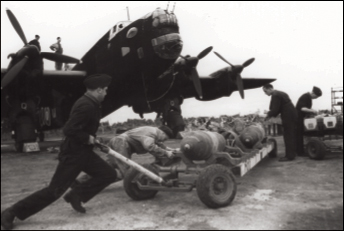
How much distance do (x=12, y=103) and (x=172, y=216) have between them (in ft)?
33.9

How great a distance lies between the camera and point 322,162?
893 centimetres

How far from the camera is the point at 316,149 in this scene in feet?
30.5

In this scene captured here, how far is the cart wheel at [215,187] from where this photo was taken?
4.76m

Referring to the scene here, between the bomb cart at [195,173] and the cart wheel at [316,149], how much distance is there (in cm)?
374

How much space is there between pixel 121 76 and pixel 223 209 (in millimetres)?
8102

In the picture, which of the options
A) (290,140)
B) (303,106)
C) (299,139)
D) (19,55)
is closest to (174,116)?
(299,139)

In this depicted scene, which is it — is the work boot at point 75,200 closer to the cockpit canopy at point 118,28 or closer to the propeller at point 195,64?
the cockpit canopy at point 118,28

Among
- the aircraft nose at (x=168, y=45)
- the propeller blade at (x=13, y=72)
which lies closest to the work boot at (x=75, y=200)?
the aircraft nose at (x=168, y=45)

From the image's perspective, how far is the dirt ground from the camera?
13.8 ft

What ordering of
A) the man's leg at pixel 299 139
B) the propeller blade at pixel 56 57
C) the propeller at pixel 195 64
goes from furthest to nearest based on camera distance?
1. the propeller at pixel 195 64
2. the propeller blade at pixel 56 57
3. the man's leg at pixel 299 139

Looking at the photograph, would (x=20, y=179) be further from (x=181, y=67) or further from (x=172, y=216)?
(x=181, y=67)

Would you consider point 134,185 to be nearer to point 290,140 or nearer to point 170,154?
point 170,154

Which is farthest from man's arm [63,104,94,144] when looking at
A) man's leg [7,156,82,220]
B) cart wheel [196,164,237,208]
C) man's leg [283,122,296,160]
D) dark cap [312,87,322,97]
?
dark cap [312,87,322,97]

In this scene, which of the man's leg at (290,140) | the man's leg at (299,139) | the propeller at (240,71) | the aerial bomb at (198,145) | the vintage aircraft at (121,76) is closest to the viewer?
the aerial bomb at (198,145)
